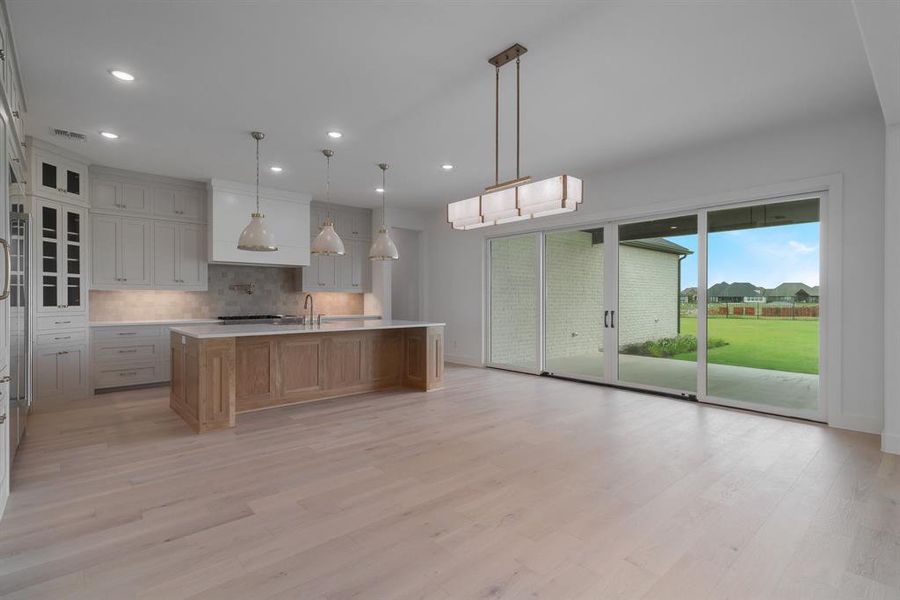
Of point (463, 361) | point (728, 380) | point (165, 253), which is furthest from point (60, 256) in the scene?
point (728, 380)

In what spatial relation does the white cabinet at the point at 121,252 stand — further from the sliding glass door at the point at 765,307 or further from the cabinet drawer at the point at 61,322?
the sliding glass door at the point at 765,307

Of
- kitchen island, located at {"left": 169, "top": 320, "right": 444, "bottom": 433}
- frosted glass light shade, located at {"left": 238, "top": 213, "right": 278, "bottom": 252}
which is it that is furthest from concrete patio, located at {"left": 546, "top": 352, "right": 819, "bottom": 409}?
frosted glass light shade, located at {"left": 238, "top": 213, "right": 278, "bottom": 252}

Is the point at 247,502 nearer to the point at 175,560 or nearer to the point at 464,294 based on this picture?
the point at 175,560

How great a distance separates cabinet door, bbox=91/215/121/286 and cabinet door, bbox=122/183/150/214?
23cm

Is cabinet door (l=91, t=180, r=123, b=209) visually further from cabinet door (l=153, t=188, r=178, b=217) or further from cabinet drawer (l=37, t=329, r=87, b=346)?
cabinet drawer (l=37, t=329, r=87, b=346)

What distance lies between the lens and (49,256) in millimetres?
4832

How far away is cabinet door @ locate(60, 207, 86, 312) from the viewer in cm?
504

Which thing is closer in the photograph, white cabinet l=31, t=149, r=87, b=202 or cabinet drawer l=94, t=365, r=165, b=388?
white cabinet l=31, t=149, r=87, b=202

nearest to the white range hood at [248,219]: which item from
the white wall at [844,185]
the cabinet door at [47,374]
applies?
the cabinet door at [47,374]

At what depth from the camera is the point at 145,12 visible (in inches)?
102

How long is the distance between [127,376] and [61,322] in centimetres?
99

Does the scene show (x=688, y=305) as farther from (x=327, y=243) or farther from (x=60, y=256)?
(x=60, y=256)

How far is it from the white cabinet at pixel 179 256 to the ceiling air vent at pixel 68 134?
1.53 metres

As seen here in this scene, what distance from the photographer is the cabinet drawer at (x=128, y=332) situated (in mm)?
5426
